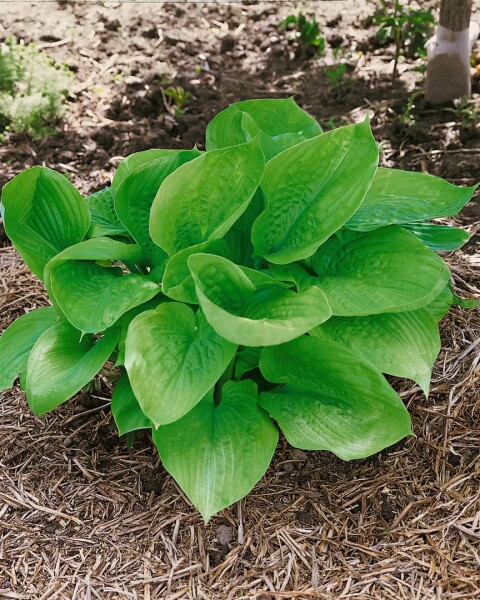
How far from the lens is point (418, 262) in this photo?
6.07ft

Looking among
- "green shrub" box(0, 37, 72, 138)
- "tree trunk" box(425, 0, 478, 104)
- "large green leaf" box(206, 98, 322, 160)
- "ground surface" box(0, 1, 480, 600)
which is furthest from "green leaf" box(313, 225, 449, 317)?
"green shrub" box(0, 37, 72, 138)

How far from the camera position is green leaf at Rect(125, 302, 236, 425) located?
1.61 m

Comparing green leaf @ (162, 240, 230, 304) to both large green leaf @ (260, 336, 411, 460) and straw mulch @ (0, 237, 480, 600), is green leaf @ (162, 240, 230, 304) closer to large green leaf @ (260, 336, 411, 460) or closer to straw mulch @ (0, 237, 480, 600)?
large green leaf @ (260, 336, 411, 460)

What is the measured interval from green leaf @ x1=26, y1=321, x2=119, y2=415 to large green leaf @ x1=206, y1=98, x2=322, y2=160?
719 mm

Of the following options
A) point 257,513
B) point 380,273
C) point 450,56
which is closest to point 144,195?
point 380,273

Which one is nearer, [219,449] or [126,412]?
[219,449]

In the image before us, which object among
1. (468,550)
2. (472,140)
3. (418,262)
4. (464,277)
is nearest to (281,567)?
(468,550)

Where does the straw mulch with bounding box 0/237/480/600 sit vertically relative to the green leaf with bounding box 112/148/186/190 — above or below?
below

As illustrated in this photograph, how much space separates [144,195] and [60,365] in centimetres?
51

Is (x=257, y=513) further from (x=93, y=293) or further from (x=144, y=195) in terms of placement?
(x=144, y=195)

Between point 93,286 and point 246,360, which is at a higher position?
point 93,286

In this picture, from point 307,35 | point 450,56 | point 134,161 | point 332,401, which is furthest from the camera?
point 307,35

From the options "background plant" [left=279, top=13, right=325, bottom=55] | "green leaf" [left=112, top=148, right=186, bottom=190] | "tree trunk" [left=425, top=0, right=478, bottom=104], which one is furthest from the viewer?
"background plant" [left=279, top=13, right=325, bottom=55]

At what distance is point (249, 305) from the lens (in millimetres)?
1845
